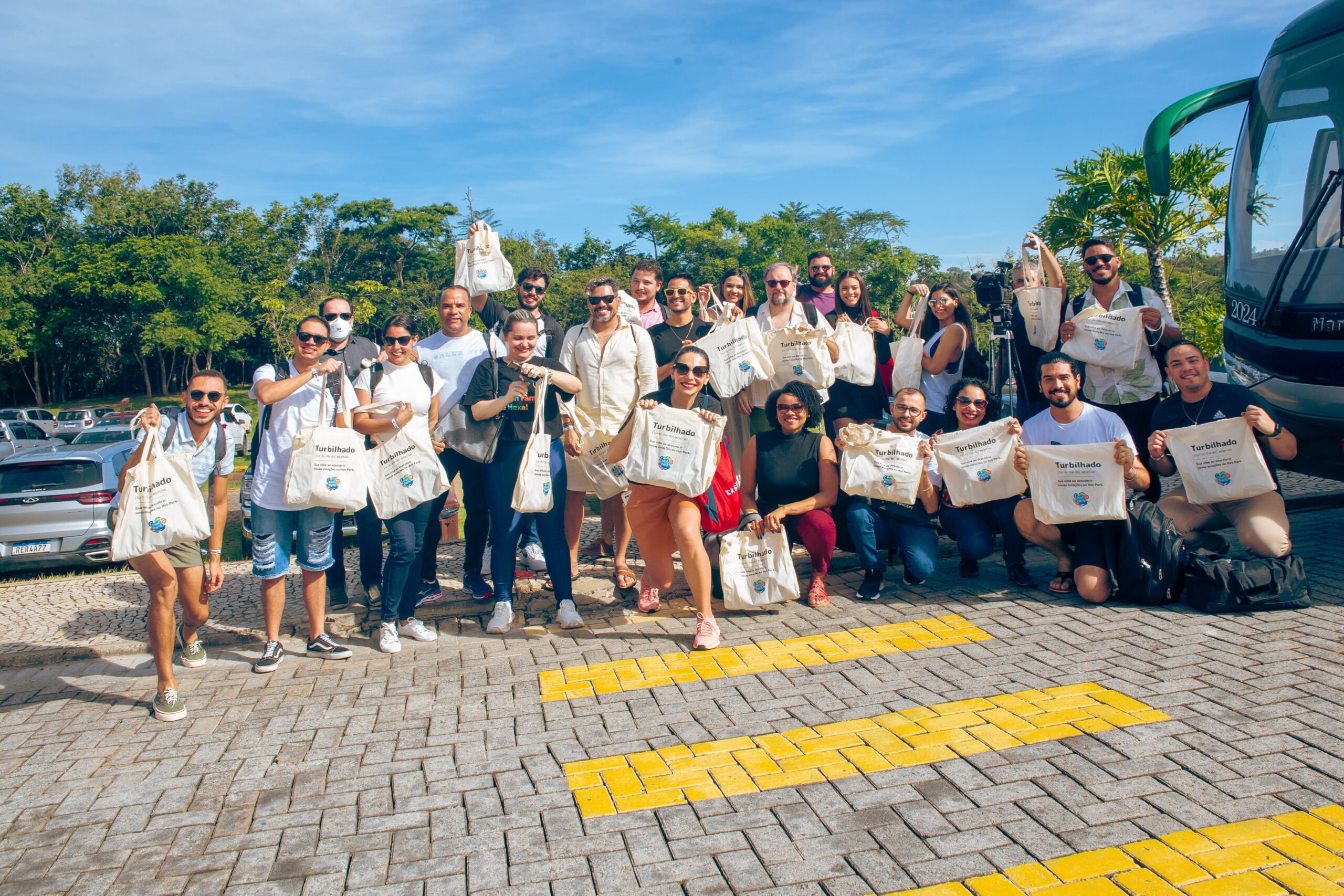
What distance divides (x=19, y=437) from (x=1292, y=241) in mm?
26777

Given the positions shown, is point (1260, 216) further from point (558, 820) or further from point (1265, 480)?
point (558, 820)

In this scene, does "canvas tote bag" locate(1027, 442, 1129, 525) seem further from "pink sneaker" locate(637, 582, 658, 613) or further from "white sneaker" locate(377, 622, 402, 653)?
"white sneaker" locate(377, 622, 402, 653)

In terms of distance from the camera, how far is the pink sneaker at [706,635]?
5.37 m

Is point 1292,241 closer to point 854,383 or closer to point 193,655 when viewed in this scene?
point 854,383

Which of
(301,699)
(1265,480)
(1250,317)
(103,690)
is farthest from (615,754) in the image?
(1250,317)

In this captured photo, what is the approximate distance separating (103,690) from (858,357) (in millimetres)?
5468

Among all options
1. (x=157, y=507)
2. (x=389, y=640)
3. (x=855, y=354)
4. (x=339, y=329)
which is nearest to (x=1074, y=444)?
(x=855, y=354)

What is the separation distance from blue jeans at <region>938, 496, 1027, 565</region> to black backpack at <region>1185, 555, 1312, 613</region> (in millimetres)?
1147

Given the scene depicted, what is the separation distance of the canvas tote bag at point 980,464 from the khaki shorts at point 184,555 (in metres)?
4.68

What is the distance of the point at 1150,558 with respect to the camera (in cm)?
562

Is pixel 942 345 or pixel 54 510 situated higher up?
pixel 942 345

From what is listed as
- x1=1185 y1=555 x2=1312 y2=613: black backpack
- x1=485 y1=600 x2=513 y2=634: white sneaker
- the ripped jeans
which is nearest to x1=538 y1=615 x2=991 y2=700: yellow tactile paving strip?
x1=485 y1=600 x2=513 y2=634: white sneaker

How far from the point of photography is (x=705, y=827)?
3344 millimetres

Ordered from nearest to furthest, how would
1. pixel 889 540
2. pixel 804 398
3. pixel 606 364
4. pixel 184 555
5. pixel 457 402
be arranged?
pixel 184 555 → pixel 457 402 → pixel 804 398 → pixel 606 364 → pixel 889 540
